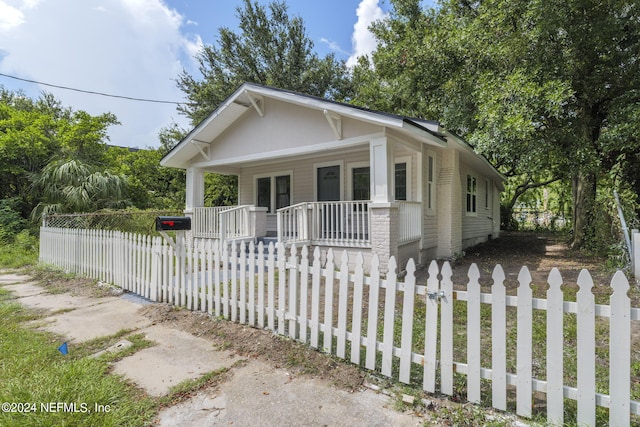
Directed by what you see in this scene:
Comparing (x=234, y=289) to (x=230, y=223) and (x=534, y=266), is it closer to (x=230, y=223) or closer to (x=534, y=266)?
(x=230, y=223)

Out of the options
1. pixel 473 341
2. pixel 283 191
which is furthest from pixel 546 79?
pixel 473 341

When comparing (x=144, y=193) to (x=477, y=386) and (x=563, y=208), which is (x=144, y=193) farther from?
(x=563, y=208)

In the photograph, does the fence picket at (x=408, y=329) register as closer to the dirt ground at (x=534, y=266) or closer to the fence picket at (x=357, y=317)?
the fence picket at (x=357, y=317)

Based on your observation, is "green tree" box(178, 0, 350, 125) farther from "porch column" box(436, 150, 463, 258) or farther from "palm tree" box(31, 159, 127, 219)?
"porch column" box(436, 150, 463, 258)

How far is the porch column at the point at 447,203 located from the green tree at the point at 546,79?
844 millimetres

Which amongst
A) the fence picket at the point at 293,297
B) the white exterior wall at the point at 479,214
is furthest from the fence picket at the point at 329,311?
the white exterior wall at the point at 479,214

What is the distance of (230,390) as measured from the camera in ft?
8.66

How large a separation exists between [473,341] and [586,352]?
0.65 m

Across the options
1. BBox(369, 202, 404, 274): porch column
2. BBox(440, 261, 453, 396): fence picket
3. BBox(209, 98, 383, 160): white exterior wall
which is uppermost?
BBox(209, 98, 383, 160): white exterior wall

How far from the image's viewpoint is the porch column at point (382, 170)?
22.6 ft

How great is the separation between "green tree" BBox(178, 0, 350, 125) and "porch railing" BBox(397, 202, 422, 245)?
14517mm

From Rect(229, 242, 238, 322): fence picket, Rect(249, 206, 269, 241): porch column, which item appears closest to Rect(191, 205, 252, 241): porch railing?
Rect(249, 206, 269, 241): porch column

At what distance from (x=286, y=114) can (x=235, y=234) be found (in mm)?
3670

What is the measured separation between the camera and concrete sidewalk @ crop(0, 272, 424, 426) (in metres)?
2.27
